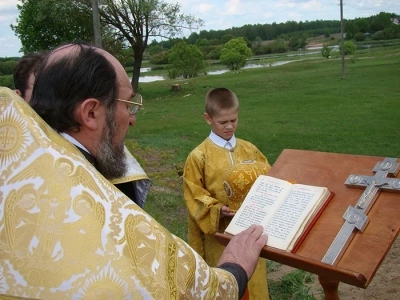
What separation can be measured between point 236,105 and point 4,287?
7.77 feet

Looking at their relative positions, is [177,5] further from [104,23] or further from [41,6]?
[41,6]

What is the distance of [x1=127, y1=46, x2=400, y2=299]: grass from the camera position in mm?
6557

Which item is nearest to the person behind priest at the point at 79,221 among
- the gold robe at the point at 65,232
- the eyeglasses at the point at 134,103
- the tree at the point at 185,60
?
the gold robe at the point at 65,232

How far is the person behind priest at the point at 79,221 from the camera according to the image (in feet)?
3.97

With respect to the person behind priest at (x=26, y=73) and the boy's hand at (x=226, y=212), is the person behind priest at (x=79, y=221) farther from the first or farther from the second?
the person behind priest at (x=26, y=73)

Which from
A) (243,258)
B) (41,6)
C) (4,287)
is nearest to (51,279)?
(4,287)

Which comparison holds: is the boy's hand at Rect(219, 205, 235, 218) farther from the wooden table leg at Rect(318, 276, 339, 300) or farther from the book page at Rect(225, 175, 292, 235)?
the wooden table leg at Rect(318, 276, 339, 300)

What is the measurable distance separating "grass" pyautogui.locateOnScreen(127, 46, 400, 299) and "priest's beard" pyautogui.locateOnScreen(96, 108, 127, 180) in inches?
104

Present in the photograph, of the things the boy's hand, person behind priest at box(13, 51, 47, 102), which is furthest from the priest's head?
person behind priest at box(13, 51, 47, 102)

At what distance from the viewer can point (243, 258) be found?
6.25 ft

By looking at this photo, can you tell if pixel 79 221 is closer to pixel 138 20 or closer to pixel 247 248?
pixel 247 248

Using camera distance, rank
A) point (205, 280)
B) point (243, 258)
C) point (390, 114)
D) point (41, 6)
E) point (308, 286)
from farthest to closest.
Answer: point (41, 6), point (390, 114), point (308, 286), point (243, 258), point (205, 280)

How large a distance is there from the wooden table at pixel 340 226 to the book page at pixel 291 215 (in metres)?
0.05

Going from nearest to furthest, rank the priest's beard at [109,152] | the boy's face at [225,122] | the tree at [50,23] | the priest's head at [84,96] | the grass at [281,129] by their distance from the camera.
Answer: the priest's head at [84,96]
the priest's beard at [109,152]
the boy's face at [225,122]
the grass at [281,129]
the tree at [50,23]
